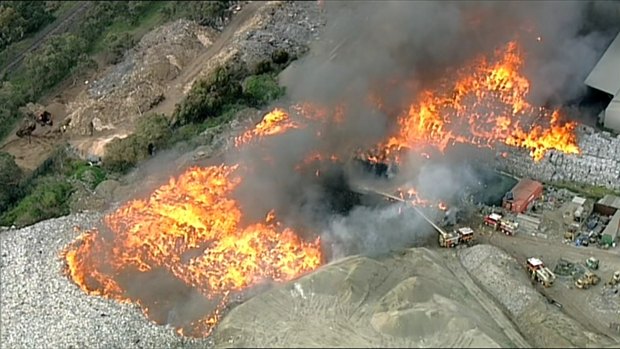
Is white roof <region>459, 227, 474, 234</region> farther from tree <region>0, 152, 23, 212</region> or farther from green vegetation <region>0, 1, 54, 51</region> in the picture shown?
green vegetation <region>0, 1, 54, 51</region>

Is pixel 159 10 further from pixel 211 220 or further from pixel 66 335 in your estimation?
pixel 66 335

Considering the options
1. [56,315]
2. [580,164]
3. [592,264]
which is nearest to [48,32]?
[56,315]

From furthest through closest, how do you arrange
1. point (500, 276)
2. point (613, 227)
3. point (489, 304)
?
point (613, 227), point (500, 276), point (489, 304)

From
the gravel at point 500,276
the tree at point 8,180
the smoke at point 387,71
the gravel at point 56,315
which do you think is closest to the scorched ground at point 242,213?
the smoke at point 387,71

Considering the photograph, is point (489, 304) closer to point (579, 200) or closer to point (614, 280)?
point (614, 280)

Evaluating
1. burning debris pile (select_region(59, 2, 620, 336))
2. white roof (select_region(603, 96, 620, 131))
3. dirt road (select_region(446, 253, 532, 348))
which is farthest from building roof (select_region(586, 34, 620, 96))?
dirt road (select_region(446, 253, 532, 348))

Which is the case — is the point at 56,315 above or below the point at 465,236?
below

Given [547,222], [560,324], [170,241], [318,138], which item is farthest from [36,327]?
[547,222]

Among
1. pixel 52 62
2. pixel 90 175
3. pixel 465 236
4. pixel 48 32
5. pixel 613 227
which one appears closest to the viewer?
pixel 465 236
